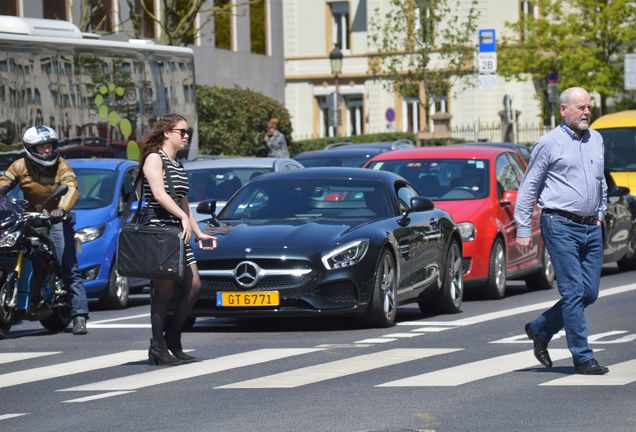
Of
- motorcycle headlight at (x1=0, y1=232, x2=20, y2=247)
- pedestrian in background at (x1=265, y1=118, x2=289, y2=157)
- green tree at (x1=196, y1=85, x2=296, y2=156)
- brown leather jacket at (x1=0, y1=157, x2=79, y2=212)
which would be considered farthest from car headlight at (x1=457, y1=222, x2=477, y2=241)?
green tree at (x1=196, y1=85, x2=296, y2=156)

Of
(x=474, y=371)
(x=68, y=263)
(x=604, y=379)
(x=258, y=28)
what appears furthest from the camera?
(x=258, y=28)


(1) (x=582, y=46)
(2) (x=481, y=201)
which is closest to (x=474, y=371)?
(2) (x=481, y=201)

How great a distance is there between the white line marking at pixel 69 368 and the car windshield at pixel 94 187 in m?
5.42

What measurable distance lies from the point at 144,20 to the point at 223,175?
25.6 meters

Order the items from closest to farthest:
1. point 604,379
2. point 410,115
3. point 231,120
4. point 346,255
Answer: point 604,379 → point 346,255 → point 231,120 → point 410,115

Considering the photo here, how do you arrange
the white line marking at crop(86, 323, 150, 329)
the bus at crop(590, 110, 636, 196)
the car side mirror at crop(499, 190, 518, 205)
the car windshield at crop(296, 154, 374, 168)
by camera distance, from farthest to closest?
the car windshield at crop(296, 154, 374, 168), the bus at crop(590, 110, 636, 196), the car side mirror at crop(499, 190, 518, 205), the white line marking at crop(86, 323, 150, 329)

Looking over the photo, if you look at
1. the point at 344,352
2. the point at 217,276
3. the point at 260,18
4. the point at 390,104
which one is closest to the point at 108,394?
the point at 344,352

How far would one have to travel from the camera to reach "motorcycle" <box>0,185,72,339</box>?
47.6 ft

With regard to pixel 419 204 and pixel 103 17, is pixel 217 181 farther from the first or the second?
pixel 103 17

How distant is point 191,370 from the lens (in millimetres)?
11812

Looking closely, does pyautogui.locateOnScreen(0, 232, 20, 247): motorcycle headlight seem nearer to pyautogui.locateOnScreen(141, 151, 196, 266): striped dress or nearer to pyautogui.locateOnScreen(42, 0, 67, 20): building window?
pyautogui.locateOnScreen(141, 151, 196, 266): striped dress

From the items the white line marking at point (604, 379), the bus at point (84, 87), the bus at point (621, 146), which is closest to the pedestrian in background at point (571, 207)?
the white line marking at point (604, 379)

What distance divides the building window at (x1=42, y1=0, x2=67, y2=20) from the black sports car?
25001 mm

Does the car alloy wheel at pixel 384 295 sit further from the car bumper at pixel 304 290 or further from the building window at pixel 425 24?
the building window at pixel 425 24
